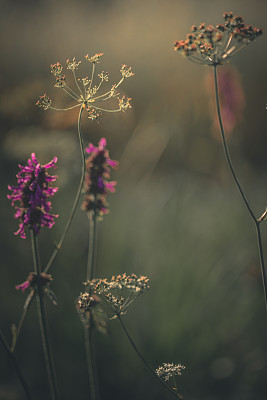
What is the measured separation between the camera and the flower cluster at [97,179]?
1.23m

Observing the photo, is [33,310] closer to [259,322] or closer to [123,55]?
[259,322]

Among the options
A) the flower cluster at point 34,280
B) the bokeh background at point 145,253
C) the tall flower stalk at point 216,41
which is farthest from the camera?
the bokeh background at point 145,253

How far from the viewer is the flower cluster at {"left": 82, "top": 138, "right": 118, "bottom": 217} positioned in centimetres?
123

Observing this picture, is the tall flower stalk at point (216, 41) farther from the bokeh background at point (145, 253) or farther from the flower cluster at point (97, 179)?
the bokeh background at point (145, 253)

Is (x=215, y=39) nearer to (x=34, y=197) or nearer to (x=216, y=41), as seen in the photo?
(x=216, y=41)

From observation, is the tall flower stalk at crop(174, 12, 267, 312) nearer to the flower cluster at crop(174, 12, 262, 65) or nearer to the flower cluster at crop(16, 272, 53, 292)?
the flower cluster at crop(174, 12, 262, 65)

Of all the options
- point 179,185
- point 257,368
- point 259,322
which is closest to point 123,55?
point 179,185

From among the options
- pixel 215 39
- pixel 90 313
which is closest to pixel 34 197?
pixel 90 313

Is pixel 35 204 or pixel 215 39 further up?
pixel 215 39

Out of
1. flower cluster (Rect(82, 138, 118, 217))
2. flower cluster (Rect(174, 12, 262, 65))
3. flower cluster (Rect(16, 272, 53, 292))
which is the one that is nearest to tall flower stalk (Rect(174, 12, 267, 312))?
flower cluster (Rect(174, 12, 262, 65))

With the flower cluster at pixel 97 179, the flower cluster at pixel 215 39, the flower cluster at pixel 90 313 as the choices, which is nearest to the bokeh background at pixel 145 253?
the flower cluster at pixel 97 179

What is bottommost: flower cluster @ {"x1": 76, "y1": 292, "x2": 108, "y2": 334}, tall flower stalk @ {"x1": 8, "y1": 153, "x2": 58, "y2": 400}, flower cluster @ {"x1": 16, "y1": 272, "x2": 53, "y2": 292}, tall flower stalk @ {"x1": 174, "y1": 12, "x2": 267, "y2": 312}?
flower cluster @ {"x1": 76, "y1": 292, "x2": 108, "y2": 334}

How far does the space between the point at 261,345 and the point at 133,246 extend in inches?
46.9

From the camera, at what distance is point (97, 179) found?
4.04 ft
